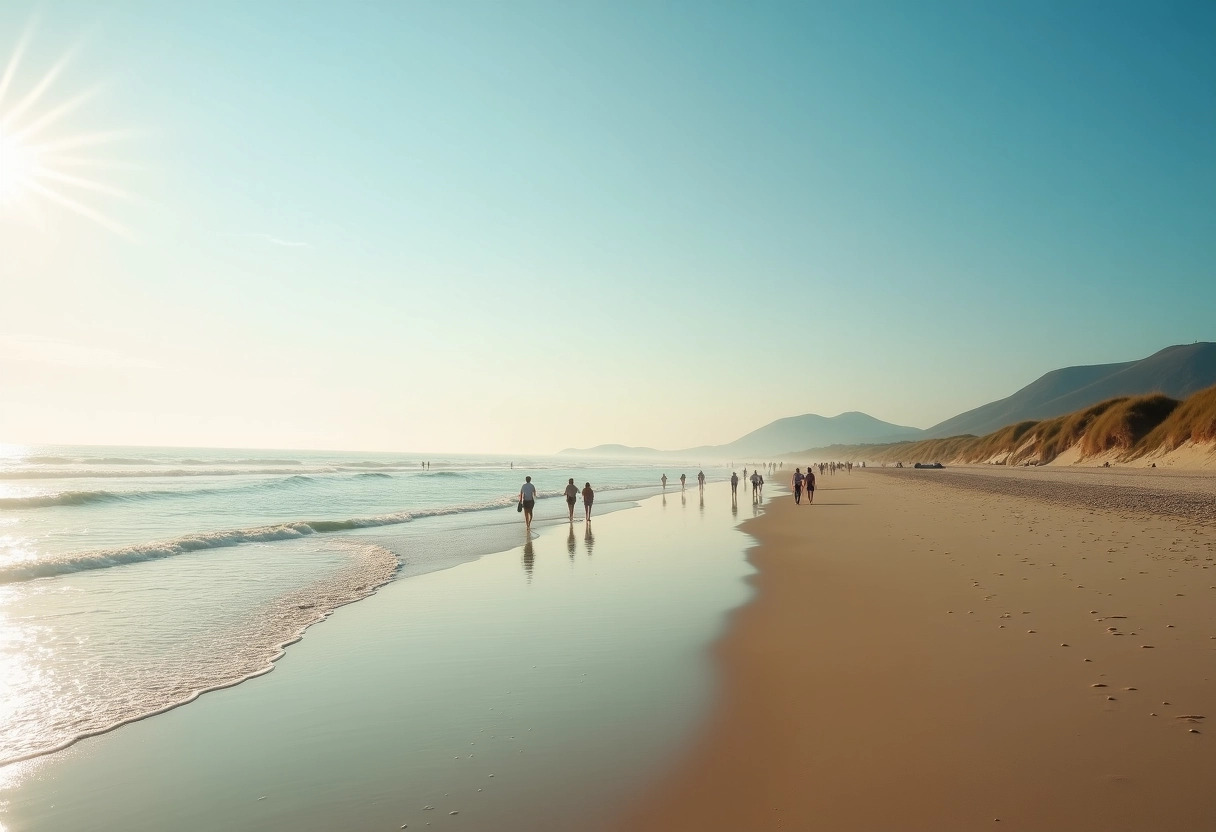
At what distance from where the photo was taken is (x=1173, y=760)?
5.02 m

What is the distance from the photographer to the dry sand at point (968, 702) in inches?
180

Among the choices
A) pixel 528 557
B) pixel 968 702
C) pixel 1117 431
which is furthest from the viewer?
pixel 1117 431

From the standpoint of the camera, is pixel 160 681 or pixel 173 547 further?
pixel 173 547

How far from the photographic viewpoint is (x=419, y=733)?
620cm

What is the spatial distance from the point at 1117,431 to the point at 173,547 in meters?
77.4

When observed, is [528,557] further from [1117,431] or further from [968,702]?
[1117,431]

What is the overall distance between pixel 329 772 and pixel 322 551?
1613 centimetres

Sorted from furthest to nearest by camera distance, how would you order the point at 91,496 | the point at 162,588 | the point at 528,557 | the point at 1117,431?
the point at 1117,431 < the point at 91,496 < the point at 528,557 < the point at 162,588

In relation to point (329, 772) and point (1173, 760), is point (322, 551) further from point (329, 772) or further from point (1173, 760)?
point (1173, 760)

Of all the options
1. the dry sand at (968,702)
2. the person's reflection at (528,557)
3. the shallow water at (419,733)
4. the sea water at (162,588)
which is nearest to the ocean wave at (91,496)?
the sea water at (162,588)

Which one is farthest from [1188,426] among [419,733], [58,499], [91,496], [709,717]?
[58,499]

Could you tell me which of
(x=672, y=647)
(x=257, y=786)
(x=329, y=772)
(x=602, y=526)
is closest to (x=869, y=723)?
(x=672, y=647)

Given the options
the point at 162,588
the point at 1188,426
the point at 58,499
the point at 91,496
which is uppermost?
the point at 1188,426

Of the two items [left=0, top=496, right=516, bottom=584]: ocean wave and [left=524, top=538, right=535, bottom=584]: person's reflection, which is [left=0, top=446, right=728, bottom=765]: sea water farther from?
[left=524, top=538, right=535, bottom=584]: person's reflection
